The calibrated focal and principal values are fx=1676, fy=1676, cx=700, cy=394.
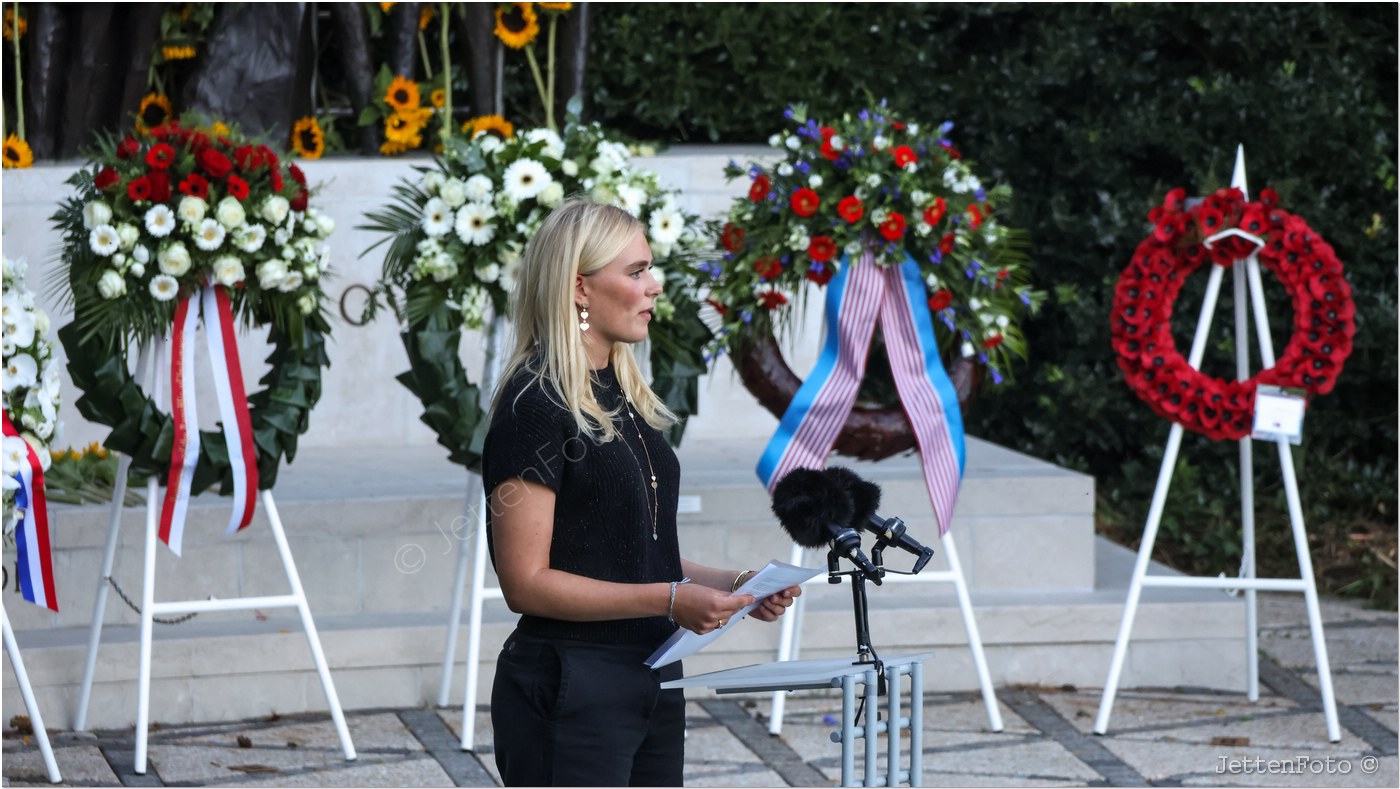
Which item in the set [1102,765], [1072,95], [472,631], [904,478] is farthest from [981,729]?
[1072,95]

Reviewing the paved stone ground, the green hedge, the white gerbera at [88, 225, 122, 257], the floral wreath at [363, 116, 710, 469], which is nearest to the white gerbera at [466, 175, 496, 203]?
the floral wreath at [363, 116, 710, 469]

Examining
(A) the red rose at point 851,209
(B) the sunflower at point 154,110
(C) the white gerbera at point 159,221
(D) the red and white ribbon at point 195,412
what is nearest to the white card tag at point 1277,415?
(A) the red rose at point 851,209

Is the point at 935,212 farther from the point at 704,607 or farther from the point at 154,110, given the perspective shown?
the point at 154,110

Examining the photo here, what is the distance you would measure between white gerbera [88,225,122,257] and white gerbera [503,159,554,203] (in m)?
1.04

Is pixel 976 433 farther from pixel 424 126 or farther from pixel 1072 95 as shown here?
pixel 424 126

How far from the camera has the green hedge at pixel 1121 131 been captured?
7.61 metres

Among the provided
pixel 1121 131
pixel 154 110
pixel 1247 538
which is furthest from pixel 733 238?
pixel 1121 131

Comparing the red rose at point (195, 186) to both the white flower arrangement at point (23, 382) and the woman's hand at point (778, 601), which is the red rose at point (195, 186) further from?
the woman's hand at point (778, 601)

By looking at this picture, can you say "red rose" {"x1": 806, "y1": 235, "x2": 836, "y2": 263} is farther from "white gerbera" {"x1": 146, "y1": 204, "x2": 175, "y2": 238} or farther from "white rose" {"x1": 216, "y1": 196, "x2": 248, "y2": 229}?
"white gerbera" {"x1": 146, "y1": 204, "x2": 175, "y2": 238}

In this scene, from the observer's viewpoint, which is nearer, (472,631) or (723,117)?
(472,631)

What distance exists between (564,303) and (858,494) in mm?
526

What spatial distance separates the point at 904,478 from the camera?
230 inches

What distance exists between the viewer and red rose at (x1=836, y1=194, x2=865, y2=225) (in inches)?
189

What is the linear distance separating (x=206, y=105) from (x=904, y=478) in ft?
10.3
